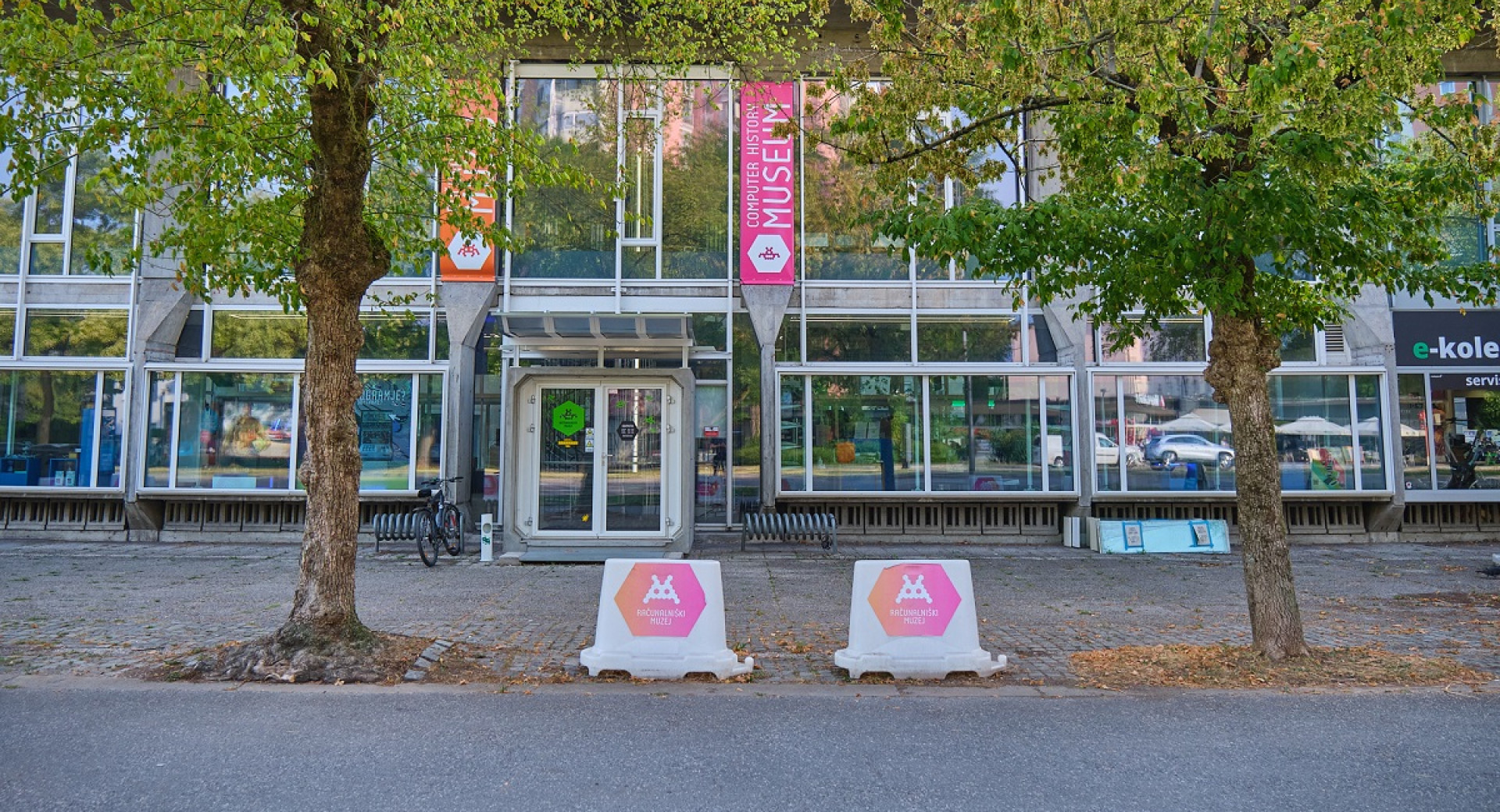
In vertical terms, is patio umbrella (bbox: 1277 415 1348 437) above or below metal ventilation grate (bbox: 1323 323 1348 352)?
below

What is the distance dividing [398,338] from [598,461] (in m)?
5.00

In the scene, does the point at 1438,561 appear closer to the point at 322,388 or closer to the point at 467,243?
the point at 467,243

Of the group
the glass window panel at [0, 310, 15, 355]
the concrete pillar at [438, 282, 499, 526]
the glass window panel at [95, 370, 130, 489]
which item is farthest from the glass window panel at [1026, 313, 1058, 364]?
the glass window panel at [0, 310, 15, 355]

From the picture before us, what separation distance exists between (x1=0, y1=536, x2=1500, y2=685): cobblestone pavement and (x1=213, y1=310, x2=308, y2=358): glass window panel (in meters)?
3.30

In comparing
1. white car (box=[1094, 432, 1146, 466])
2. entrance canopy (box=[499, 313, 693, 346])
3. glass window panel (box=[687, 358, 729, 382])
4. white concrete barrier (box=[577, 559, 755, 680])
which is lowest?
white concrete barrier (box=[577, 559, 755, 680])

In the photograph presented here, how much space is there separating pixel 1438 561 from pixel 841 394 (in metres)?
8.88

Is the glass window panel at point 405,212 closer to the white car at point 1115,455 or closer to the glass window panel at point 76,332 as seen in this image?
the glass window panel at point 76,332

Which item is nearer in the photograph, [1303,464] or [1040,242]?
[1040,242]

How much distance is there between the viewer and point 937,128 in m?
8.54

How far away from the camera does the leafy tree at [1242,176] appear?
5793mm

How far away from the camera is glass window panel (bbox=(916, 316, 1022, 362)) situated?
1462cm

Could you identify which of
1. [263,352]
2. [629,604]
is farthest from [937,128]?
[263,352]

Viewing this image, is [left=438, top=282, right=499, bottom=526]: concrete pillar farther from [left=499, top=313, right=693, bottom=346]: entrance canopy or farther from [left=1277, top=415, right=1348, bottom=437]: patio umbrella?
[left=1277, top=415, right=1348, bottom=437]: patio umbrella

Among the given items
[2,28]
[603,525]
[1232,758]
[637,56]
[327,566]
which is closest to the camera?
[1232,758]
